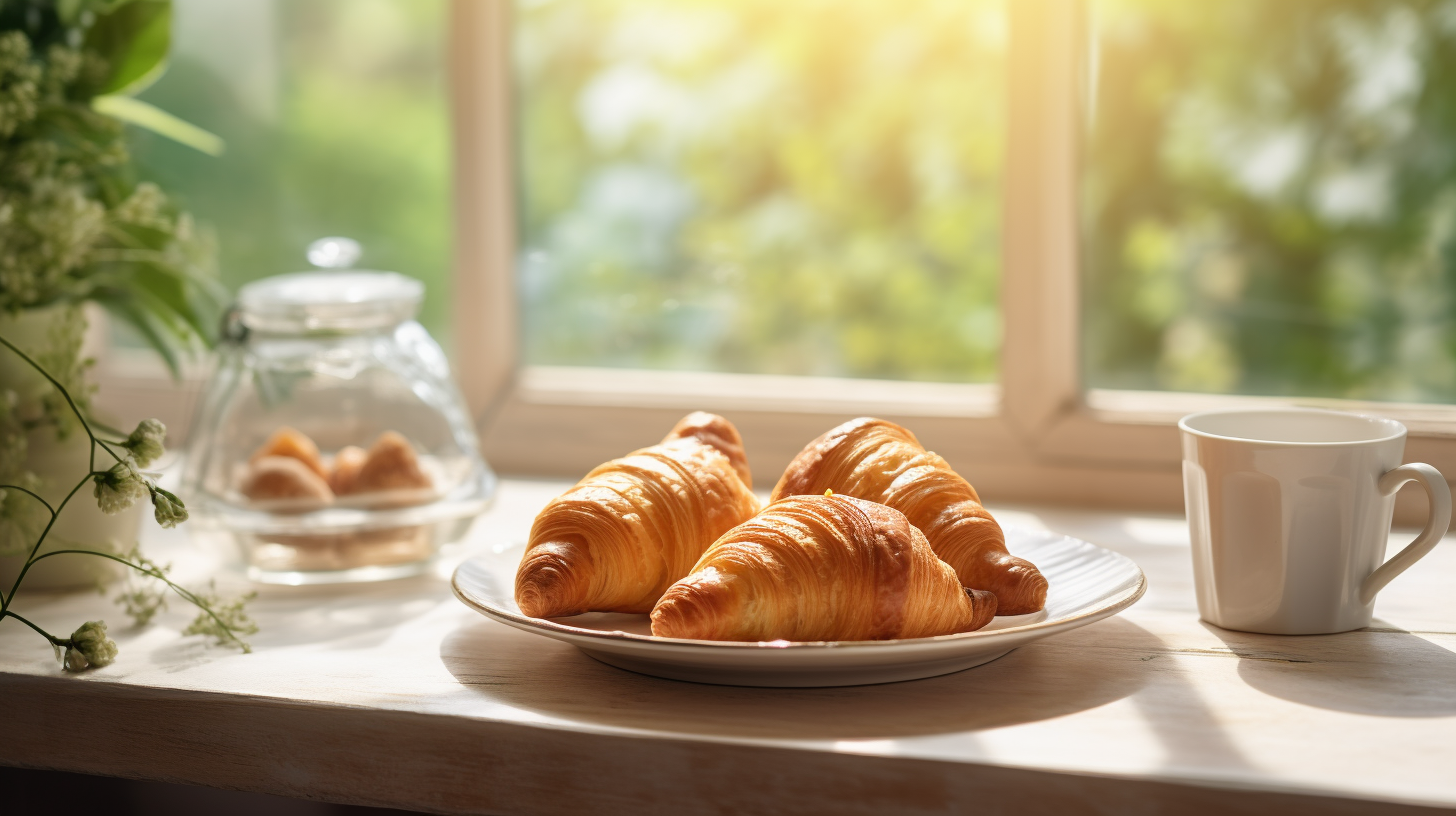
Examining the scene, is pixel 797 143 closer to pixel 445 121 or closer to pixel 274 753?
pixel 445 121

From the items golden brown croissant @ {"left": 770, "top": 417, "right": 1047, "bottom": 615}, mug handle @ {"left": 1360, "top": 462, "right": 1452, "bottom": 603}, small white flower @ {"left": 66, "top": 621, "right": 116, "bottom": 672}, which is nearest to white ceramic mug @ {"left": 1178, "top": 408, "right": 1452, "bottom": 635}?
mug handle @ {"left": 1360, "top": 462, "right": 1452, "bottom": 603}

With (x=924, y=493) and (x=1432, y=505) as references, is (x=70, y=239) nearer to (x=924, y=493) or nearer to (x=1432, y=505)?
(x=924, y=493)

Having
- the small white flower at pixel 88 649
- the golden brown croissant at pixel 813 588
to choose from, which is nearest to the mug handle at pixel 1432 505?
the golden brown croissant at pixel 813 588

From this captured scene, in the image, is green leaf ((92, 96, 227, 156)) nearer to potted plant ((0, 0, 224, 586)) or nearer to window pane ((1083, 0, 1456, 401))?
potted plant ((0, 0, 224, 586))

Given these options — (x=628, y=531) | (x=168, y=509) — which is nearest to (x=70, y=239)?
(x=168, y=509)

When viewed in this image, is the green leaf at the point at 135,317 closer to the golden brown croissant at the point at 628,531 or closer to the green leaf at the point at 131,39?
the green leaf at the point at 131,39
